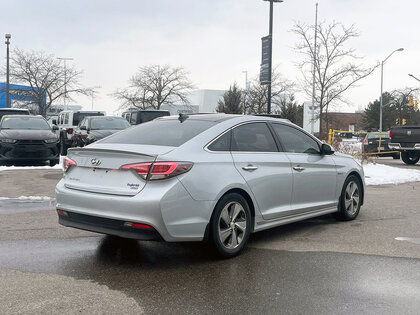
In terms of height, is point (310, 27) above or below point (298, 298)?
above

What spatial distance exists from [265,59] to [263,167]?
10909mm

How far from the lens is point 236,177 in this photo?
16.8 feet

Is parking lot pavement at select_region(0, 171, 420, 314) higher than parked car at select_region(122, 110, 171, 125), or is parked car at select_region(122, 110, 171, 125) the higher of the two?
parked car at select_region(122, 110, 171, 125)

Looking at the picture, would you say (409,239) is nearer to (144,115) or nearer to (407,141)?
(407,141)

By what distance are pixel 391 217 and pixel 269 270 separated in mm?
3680

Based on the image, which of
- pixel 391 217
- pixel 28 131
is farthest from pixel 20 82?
pixel 391 217

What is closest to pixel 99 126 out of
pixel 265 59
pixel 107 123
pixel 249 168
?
pixel 107 123

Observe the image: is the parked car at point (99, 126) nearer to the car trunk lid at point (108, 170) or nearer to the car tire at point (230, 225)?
the car trunk lid at point (108, 170)

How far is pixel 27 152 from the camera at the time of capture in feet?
46.5

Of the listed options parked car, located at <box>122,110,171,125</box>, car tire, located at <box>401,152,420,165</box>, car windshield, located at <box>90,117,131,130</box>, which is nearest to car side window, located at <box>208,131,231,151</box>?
car windshield, located at <box>90,117,131,130</box>

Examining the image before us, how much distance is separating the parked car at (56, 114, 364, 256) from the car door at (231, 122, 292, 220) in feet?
0.04

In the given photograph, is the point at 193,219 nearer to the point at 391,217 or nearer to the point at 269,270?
the point at 269,270

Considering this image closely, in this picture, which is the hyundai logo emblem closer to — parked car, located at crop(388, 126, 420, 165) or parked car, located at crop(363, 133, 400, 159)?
parked car, located at crop(388, 126, 420, 165)

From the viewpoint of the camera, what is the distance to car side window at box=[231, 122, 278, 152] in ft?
18.0
